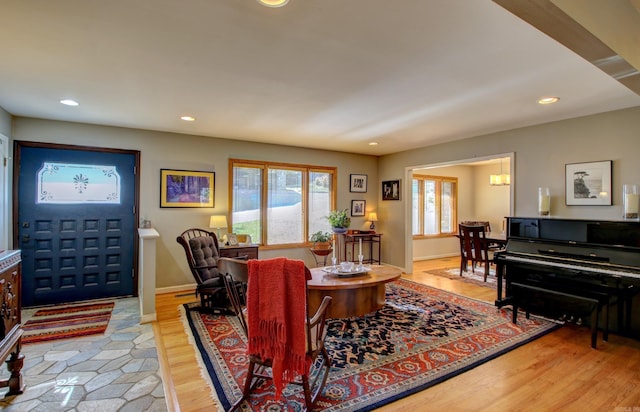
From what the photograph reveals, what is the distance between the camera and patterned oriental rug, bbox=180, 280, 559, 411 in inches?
84.7

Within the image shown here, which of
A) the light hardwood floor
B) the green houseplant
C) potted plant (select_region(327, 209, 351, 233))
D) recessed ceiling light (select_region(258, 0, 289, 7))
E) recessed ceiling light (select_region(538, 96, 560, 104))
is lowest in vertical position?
the light hardwood floor

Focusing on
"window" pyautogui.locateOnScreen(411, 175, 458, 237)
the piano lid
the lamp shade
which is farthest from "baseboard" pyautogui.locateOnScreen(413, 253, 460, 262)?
the lamp shade

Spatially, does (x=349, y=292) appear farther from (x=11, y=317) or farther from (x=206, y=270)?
(x=11, y=317)

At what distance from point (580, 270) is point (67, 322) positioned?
18.6ft

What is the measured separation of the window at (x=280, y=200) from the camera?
543 cm

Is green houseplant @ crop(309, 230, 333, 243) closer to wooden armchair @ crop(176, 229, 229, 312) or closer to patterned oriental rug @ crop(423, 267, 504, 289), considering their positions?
wooden armchair @ crop(176, 229, 229, 312)

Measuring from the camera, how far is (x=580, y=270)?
123 inches

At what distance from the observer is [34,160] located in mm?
4043

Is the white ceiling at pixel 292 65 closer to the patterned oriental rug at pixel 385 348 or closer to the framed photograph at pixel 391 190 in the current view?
the framed photograph at pixel 391 190

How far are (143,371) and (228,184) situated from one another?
3.27 m

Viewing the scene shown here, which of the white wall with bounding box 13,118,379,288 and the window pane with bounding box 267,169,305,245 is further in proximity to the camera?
the window pane with bounding box 267,169,305,245

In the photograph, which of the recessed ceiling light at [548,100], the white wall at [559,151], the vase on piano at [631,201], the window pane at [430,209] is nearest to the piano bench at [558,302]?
the vase on piano at [631,201]

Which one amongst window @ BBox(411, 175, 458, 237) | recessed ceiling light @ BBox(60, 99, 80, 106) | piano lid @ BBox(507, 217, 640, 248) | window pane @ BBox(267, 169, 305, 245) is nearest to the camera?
piano lid @ BBox(507, 217, 640, 248)

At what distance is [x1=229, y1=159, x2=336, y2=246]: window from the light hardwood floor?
2563mm
